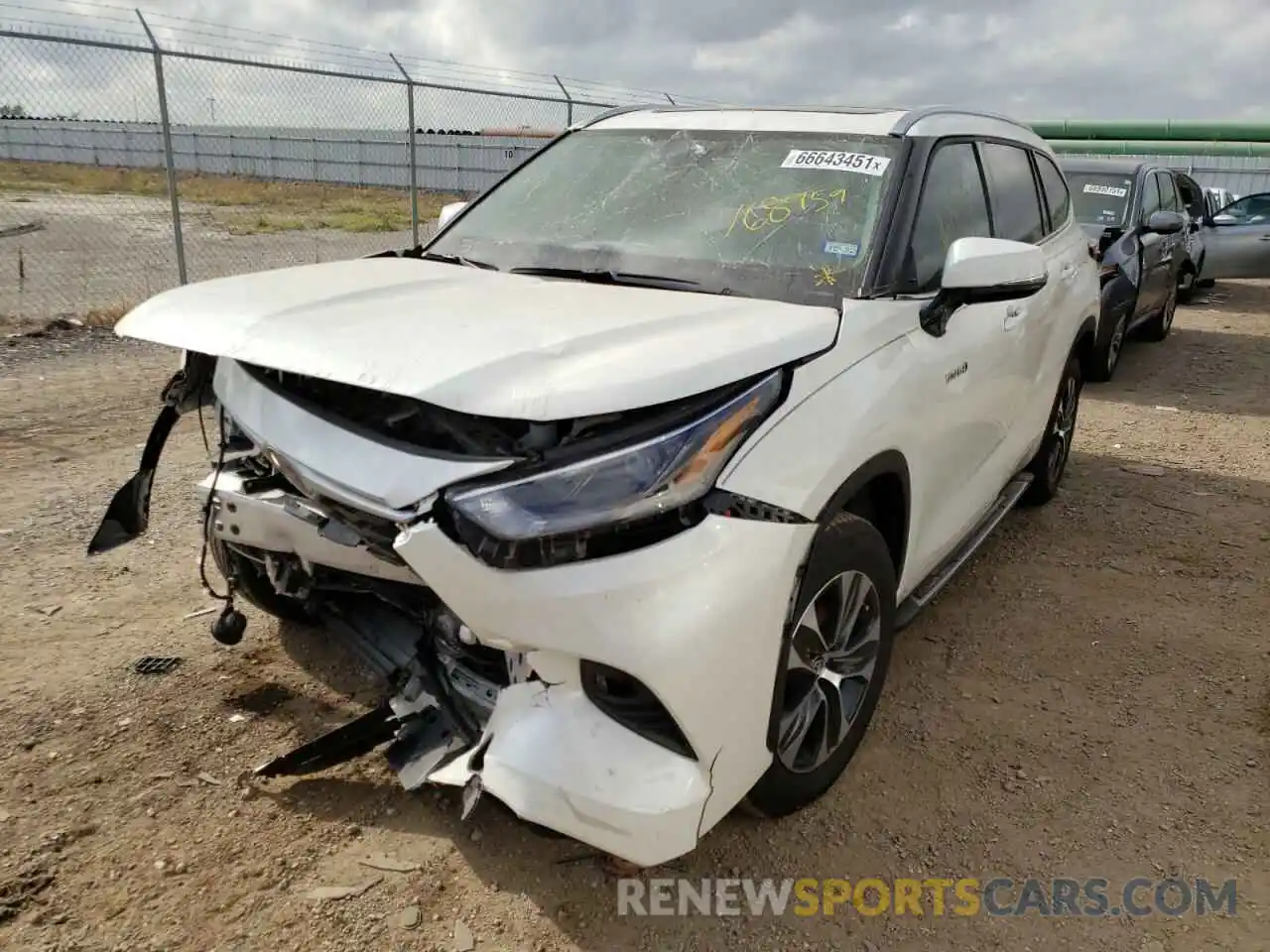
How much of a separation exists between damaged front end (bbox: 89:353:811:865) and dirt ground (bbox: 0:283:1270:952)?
43 cm

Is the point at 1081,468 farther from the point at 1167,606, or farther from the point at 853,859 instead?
the point at 853,859

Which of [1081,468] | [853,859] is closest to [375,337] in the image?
[853,859]

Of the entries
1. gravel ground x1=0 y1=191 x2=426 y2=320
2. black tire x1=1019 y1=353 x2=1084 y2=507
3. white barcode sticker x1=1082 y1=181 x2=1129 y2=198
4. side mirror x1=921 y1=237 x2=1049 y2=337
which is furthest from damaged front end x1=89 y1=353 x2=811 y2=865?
gravel ground x1=0 y1=191 x2=426 y2=320

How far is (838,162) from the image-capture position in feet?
10.2

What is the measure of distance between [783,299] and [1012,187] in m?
1.96

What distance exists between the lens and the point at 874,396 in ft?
8.18

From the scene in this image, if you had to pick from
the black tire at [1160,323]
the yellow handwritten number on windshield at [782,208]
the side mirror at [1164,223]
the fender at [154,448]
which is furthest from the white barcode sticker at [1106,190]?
the fender at [154,448]

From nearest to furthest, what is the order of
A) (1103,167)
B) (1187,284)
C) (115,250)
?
1. (1103,167)
2. (1187,284)
3. (115,250)

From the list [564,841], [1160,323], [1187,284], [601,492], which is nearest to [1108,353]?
[1160,323]

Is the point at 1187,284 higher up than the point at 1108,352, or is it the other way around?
the point at 1187,284

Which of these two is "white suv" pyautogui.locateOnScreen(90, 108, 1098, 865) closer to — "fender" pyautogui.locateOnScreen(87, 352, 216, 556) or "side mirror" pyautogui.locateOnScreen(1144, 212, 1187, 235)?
"fender" pyautogui.locateOnScreen(87, 352, 216, 556)

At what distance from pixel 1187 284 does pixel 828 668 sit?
12165 millimetres

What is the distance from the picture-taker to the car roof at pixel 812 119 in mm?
3225

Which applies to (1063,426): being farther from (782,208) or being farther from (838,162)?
(782,208)
